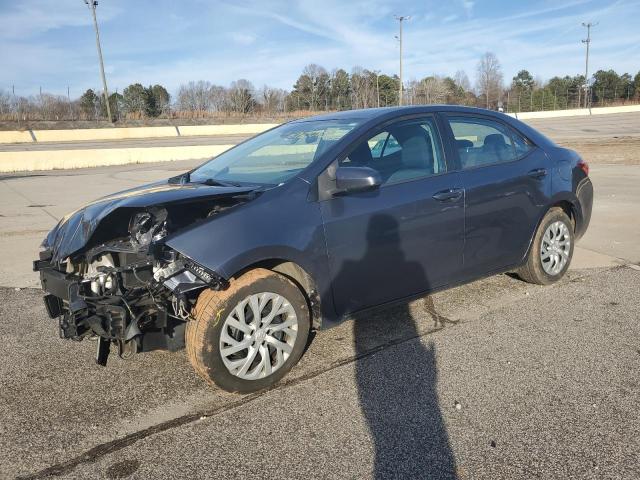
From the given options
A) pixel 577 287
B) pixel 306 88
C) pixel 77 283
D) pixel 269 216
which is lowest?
pixel 577 287

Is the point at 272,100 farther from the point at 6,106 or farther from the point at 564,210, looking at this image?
the point at 564,210

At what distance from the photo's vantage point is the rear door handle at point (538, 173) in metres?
4.66

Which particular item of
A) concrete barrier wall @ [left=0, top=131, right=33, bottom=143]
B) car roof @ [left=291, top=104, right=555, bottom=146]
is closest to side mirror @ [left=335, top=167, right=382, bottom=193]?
car roof @ [left=291, top=104, right=555, bottom=146]

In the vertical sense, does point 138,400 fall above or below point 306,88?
below

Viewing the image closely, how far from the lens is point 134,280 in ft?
10.4

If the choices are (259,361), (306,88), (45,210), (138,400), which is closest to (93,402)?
(138,400)

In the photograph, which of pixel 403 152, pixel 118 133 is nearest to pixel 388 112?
pixel 403 152

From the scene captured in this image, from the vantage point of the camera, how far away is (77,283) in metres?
3.19

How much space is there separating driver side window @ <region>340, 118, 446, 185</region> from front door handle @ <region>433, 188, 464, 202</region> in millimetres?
169

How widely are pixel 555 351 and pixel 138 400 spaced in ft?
9.13

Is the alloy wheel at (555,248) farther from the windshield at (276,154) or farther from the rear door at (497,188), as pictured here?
the windshield at (276,154)

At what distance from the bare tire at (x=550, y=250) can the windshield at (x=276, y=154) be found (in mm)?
2142

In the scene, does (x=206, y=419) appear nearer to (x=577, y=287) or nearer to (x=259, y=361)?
(x=259, y=361)

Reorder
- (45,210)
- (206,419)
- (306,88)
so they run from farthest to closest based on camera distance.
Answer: (306,88) < (45,210) < (206,419)
